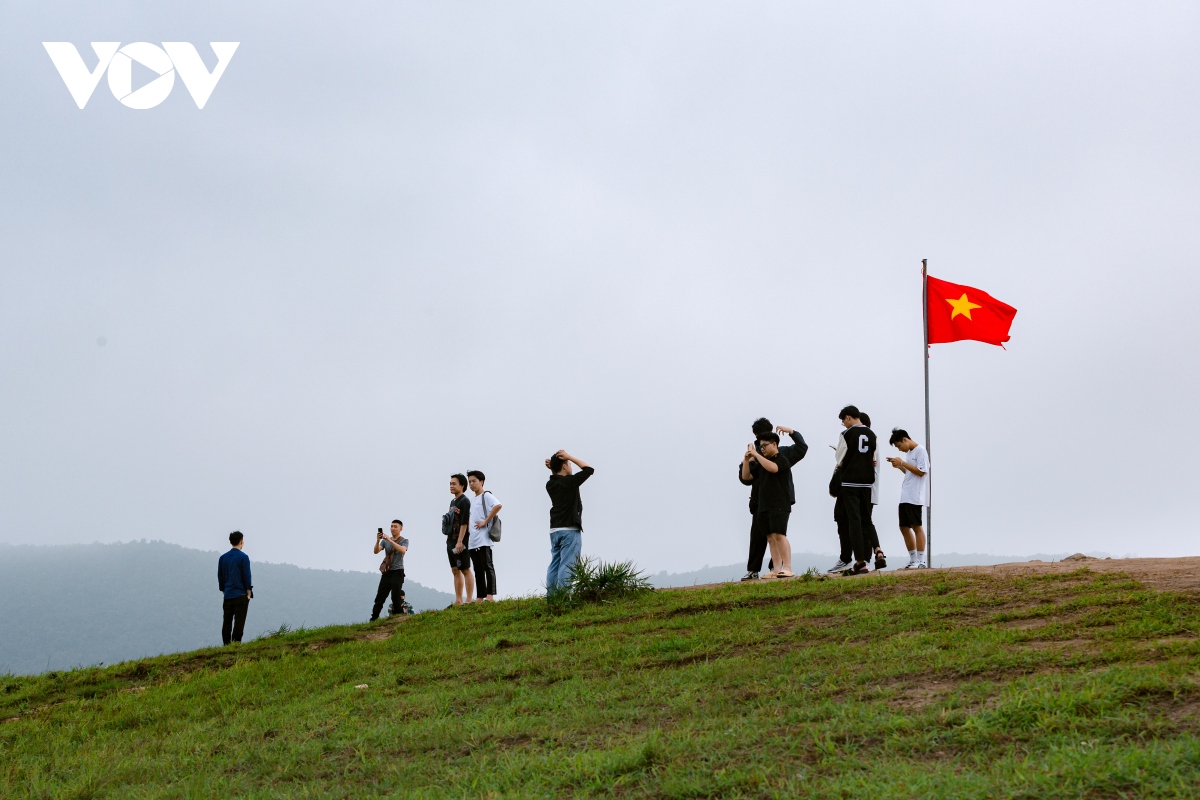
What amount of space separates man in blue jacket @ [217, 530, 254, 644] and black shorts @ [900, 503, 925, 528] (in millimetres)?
9209

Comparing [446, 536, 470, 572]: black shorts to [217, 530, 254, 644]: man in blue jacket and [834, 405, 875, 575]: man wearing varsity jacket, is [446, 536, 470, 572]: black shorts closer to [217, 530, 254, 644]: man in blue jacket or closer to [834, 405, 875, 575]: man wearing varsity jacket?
[217, 530, 254, 644]: man in blue jacket

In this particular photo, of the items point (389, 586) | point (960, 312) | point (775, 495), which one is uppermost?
point (960, 312)

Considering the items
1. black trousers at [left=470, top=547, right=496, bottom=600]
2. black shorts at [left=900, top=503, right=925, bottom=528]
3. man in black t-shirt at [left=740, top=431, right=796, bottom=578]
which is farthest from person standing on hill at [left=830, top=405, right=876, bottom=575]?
black trousers at [left=470, top=547, right=496, bottom=600]

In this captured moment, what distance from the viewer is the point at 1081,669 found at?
571 cm

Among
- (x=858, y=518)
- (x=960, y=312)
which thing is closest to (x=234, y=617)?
(x=858, y=518)

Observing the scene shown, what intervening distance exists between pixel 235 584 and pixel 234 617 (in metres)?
0.74

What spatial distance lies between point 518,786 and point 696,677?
89.4 inches

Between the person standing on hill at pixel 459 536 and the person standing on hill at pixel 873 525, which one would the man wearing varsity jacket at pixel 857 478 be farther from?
the person standing on hill at pixel 459 536

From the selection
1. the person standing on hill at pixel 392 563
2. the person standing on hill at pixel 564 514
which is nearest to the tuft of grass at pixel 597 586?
the person standing on hill at pixel 564 514

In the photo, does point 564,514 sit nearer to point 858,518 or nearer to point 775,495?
point 775,495

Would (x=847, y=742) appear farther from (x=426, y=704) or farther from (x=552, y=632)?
(x=552, y=632)

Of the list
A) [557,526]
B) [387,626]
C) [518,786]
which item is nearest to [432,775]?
[518,786]

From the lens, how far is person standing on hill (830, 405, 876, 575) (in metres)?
11.5

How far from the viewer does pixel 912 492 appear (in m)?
11.9
